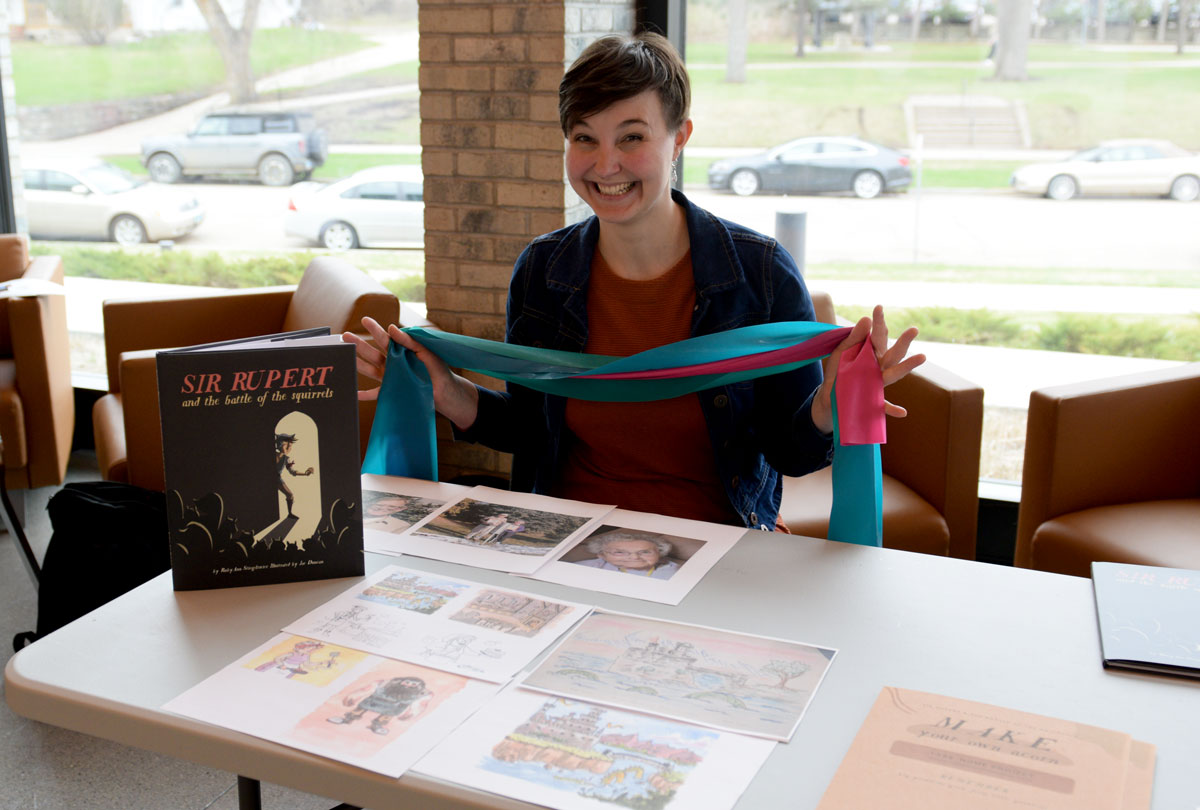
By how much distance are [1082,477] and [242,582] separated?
2.14 meters

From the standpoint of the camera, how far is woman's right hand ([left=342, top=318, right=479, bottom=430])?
1900mm

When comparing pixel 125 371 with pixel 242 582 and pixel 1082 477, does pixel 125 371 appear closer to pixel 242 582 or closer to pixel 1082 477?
pixel 242 582

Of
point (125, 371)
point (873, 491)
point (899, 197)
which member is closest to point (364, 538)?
point (873, 491)

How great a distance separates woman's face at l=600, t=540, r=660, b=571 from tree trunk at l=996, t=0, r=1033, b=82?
8.28ft

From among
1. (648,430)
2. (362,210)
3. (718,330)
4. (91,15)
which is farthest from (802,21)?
(91,15)

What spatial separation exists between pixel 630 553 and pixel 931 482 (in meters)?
1.52

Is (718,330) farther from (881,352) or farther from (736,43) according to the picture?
(736,43)

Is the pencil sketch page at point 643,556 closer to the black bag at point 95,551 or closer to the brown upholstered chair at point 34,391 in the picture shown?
the black bag at point 95,551

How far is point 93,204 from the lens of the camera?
16.8 ft

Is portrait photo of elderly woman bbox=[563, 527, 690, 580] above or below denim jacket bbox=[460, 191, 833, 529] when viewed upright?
below

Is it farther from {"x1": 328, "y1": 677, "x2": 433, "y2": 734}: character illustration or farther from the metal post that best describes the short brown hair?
the metal post

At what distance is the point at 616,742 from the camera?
1.09m

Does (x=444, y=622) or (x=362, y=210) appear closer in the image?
(x=444, y=622)

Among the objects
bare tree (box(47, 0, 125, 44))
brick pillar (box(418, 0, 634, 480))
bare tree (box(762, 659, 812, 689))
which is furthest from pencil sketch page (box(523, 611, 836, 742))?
bare tree (box(47, 0, 125, 44))
